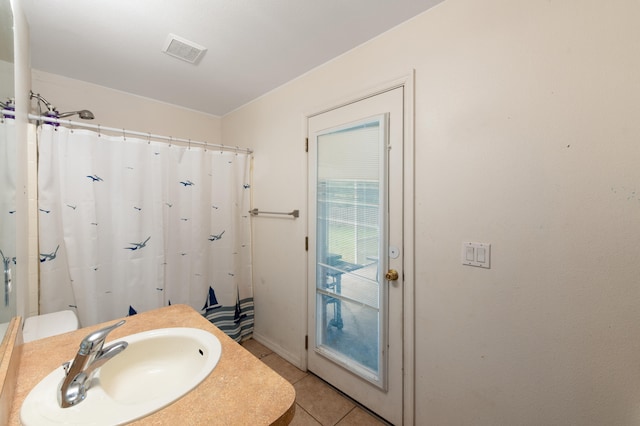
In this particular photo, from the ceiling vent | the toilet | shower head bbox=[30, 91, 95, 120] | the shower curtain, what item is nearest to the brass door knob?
the shower curtain

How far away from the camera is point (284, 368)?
1.98 metres

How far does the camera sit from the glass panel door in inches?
57.6

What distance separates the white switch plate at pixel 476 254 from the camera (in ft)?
3.65

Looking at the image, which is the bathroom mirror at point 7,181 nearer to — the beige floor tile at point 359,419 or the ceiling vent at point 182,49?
the ceiling vent at point 182,49

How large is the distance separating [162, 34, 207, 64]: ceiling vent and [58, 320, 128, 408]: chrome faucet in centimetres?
157

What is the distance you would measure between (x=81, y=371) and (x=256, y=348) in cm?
182

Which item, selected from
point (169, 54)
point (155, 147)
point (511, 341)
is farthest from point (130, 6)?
point (511, 341)

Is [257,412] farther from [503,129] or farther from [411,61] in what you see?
[411,61]

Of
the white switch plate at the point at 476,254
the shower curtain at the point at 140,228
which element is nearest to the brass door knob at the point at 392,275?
the white switch plate at the point at 476,254

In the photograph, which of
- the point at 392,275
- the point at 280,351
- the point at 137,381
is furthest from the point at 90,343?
the point at 280,351

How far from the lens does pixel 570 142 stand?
93 cm

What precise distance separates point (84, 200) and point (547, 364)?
99.8 inches

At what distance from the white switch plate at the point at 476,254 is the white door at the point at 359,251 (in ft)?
1.03

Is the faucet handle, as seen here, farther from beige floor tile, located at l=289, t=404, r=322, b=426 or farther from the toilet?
beige floor tile, located at l=289, t=404, r=322, b=426
